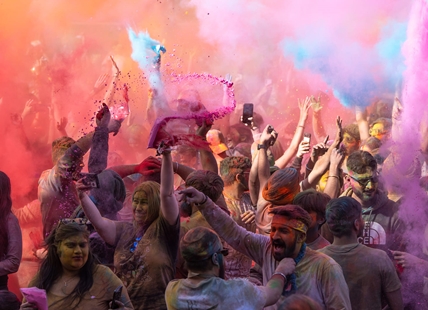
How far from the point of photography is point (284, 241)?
11.2 ft

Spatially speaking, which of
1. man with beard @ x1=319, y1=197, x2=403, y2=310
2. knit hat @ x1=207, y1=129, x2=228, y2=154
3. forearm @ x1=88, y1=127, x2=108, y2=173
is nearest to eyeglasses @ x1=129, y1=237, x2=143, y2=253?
forearm @ x1=88, y1=127, x2=108, y2=173

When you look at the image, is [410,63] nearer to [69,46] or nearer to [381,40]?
[381,40]

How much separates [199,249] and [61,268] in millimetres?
860

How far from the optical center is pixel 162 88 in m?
5.03

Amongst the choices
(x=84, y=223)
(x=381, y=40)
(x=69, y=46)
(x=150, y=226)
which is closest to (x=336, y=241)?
(x=150, y=226)

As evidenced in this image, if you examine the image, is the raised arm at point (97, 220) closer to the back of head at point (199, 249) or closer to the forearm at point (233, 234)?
the forearm at point (233, 234)

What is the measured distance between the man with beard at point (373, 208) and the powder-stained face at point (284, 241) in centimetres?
118

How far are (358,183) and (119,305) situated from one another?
6.03 ft

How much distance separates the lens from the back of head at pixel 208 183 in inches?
166

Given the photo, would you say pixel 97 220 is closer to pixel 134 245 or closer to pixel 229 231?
pixel 134 245

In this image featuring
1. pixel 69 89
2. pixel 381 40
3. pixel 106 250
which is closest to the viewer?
pixel 106 250

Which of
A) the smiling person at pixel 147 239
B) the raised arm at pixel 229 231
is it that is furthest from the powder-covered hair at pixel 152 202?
the raised arm at pixel 229 231

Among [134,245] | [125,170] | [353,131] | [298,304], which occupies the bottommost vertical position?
[298,304]

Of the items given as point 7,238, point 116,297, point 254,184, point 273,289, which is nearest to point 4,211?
point 7,238
